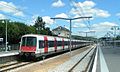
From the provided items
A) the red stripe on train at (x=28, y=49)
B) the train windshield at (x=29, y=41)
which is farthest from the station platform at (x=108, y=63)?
the train windshield at (x=29, y=41)

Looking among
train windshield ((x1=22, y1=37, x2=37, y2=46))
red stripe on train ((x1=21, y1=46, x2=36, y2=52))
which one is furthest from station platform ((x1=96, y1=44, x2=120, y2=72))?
train windshield ((x1=22, y1=37, x2=37, y2=46))

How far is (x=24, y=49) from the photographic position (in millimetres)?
32812

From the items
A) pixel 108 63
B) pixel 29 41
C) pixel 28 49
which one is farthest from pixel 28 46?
pixel 108 63

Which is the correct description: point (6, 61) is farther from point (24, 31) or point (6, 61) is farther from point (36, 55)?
point (24, 31)

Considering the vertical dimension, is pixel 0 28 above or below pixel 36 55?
above

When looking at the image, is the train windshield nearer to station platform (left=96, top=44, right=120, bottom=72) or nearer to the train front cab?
the train front cab

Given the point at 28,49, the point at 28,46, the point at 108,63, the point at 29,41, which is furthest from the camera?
the point at 29,41

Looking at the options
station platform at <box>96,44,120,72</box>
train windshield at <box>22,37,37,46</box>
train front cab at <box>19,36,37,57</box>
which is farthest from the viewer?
train windshield at <box>22,37,37,46</box>

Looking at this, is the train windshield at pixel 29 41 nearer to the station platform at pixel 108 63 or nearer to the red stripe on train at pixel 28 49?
the red stripe on train at pixel 28 49

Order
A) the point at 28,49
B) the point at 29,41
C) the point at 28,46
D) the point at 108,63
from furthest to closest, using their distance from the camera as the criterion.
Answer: the point at 29,41
the point at 28,46
the point at 28,49
the point at 108,63

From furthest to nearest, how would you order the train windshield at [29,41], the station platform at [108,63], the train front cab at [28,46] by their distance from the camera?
the train windshield at [29,41]
the train front cab at [28,46]
the station platform at [108,63]

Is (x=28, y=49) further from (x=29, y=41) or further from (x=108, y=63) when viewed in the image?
(x=108, y=63)

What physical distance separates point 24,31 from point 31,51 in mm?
64266

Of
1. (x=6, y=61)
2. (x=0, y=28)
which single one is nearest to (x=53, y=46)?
(x=6, y=61)
